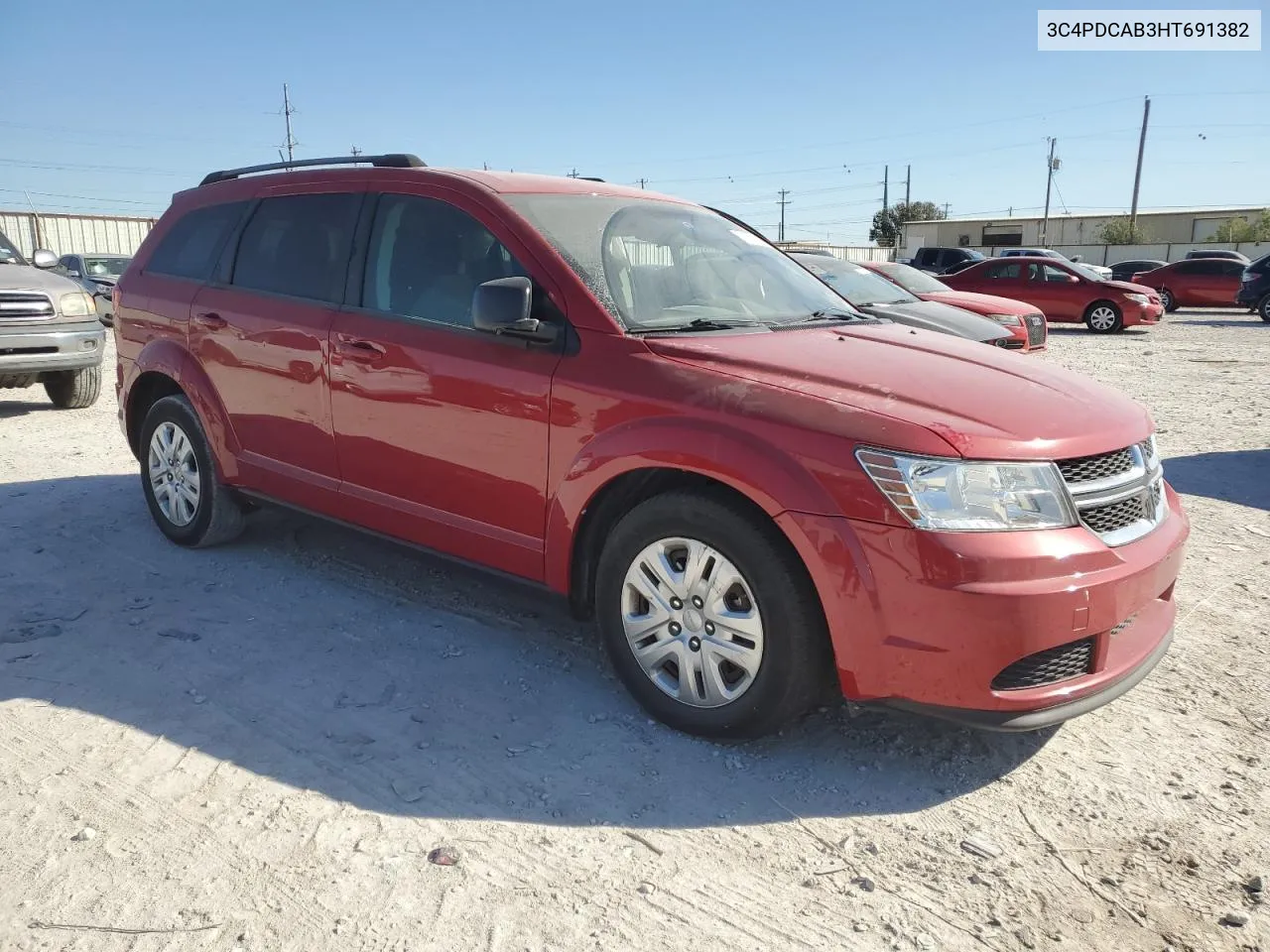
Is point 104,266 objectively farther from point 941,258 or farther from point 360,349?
point 941,258

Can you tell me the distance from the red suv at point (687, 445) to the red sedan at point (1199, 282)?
23.7 m

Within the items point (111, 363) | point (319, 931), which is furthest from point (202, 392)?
point (111, 363)

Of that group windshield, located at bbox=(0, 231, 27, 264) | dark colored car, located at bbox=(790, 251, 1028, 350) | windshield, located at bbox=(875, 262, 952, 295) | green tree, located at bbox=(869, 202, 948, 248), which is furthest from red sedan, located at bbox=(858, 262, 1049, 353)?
green tree, located at bbox=(869, 202, 948, 248)

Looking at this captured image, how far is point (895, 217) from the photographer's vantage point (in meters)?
86.2

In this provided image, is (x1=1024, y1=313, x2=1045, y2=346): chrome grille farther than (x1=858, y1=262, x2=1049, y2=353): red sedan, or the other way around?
(x1=1024, y1=313, x2=1045, y2=346): chrome grille

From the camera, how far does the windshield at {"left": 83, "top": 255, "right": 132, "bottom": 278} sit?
60.1 feet

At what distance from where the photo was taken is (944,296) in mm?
11852

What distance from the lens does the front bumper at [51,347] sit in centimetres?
862

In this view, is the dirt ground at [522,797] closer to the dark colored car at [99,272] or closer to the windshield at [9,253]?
the windshield at [9,253]

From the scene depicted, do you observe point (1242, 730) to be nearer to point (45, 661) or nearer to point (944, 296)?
point (45, 661)

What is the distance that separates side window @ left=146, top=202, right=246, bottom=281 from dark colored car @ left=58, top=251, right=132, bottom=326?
40.6 ft

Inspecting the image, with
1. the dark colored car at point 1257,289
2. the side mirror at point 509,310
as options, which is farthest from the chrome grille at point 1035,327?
the dark colored car at point 1257,289

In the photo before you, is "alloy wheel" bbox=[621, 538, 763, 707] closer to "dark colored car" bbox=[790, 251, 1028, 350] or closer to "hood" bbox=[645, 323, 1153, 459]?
"hood" bbox=[645, 323, 1153, 459]

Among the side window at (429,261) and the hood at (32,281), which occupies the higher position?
the side window at (429,261)
